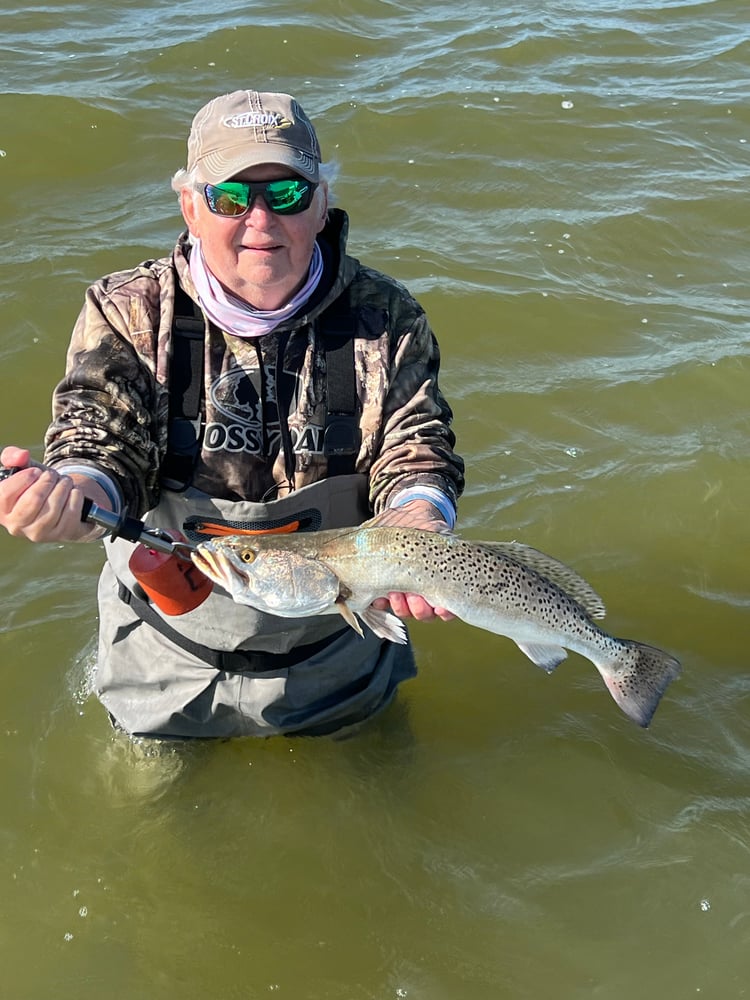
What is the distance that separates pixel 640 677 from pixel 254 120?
257cm

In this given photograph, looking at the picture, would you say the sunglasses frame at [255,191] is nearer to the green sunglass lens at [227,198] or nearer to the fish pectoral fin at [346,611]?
the green sunglass lens at [227,198]

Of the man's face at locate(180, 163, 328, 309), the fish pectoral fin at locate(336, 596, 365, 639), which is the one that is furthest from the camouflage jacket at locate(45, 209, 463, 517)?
the fish pectoral fin at locate(336, 596, 365, 639)

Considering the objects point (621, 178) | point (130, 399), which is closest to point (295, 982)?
point (130, 399)

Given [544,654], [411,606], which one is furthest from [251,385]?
[544,654]

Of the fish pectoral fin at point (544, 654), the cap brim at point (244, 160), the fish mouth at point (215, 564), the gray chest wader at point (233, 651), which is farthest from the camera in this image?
the gray chest wader at point (233, 651)

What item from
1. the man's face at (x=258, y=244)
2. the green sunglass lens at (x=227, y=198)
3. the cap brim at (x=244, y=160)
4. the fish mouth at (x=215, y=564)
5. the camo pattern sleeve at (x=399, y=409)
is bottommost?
the fish mouth at (x=215, y=564)

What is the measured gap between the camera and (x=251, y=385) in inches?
159

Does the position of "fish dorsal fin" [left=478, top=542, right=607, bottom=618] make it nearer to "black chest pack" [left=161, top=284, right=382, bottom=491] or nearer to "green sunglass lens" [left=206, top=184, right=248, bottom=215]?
"black chest pack" [left=161, top=284, right=382, bottom=491]

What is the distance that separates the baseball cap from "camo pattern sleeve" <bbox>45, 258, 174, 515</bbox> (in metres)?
0.46

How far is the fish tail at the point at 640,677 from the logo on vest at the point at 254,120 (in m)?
2.36

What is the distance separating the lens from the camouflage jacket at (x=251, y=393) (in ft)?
12.6

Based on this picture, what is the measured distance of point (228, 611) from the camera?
4250mm

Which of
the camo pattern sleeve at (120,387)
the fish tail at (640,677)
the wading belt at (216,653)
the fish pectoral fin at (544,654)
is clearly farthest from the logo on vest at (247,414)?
the fish tail at (640,677)

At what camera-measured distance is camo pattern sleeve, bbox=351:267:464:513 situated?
411 cm
